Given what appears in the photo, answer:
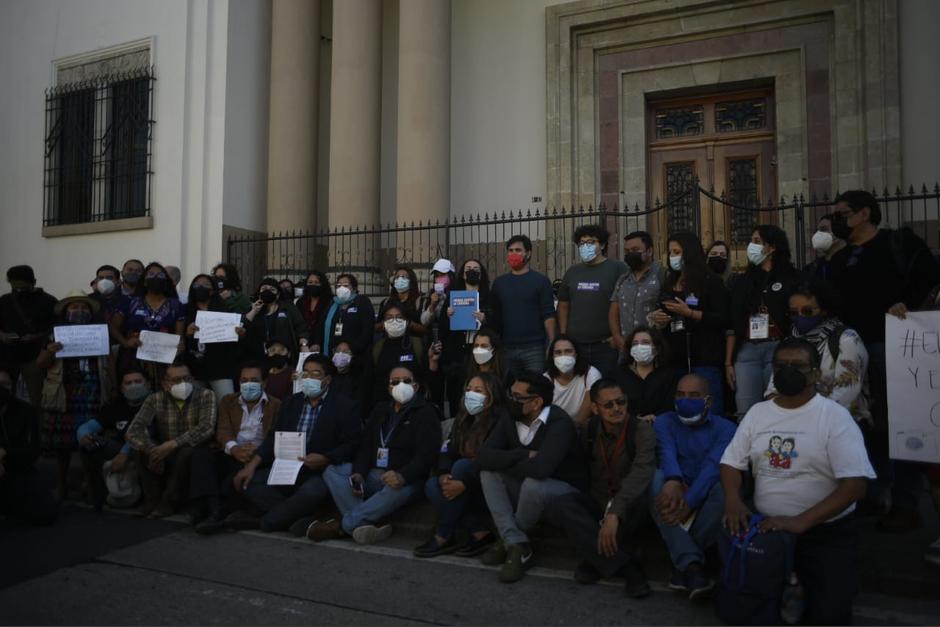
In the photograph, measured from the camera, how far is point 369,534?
6.41 meters

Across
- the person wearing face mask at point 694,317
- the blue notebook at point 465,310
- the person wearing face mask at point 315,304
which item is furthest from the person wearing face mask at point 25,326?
the person wearing face mask at point 694,317

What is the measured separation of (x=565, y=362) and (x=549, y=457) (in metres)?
1.06

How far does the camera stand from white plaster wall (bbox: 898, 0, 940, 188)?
426 inches

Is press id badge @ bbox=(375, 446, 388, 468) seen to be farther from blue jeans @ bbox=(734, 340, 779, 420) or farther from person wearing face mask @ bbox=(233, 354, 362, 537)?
blue jeans @ bbox=(734, 340, 779, 420)

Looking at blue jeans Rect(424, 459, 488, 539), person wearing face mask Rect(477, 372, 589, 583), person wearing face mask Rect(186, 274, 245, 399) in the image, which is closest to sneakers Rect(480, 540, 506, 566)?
person wearing face mask Rect(477, 372, 589, 583)

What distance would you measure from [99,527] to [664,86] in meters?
10.3

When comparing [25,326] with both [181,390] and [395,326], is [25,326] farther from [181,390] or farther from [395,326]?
[395,326]

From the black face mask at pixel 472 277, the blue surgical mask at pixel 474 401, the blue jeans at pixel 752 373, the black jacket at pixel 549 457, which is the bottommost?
the black jacket at pixel 549 457

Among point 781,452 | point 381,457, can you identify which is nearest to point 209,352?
point 381,457

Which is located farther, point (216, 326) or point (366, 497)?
point (216, 326)

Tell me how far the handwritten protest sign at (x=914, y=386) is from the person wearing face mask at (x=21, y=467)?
6.89 m

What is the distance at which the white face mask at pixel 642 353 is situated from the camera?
21.0 ft

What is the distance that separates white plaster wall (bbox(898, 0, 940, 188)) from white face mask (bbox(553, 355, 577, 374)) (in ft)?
23.3

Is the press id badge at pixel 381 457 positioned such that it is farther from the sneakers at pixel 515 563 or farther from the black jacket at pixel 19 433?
the black jacket at pixel 19 433
